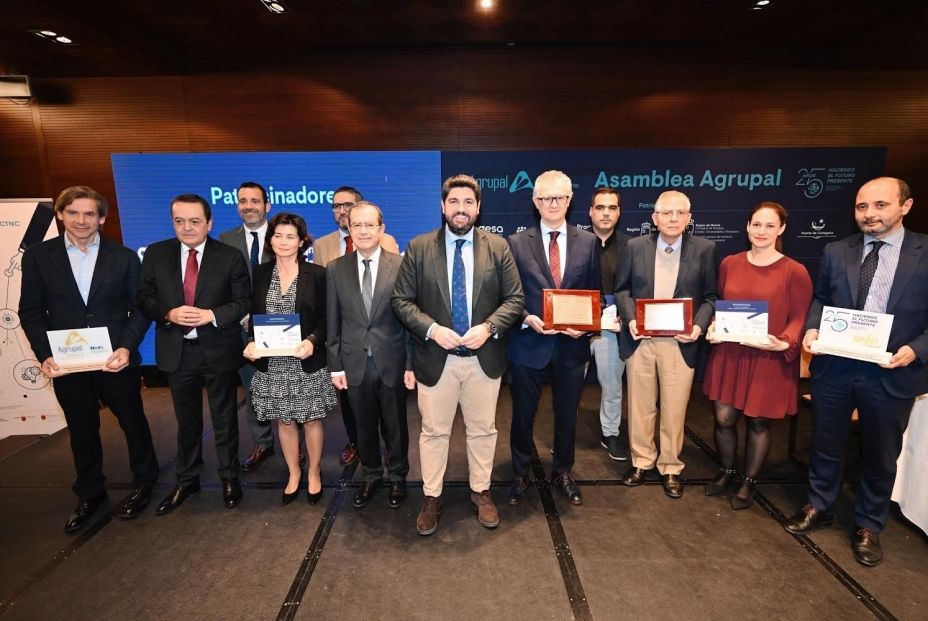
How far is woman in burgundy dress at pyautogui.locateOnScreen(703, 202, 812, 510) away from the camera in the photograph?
2604mm

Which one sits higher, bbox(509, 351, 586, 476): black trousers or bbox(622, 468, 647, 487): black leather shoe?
bbox(509, 351, 586, 476): black trousers

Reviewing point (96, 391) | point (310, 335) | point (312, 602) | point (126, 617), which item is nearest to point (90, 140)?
point (96, 391)

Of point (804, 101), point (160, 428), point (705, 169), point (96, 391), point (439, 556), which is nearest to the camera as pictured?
point (439, 556)

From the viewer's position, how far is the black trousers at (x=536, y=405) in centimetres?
285

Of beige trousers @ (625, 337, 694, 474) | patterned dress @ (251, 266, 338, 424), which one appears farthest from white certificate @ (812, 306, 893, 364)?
patterned dress @ (251, 266, 338, 424)

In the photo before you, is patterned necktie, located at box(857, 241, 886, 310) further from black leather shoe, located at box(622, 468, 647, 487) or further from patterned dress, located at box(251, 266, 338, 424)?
patterned dress, located at box(251, 266, 338, 424)

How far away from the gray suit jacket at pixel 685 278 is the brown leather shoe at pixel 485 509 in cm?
140

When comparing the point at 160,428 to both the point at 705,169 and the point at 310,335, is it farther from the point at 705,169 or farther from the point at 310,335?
the point at 705,169

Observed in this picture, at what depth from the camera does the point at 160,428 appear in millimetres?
4258

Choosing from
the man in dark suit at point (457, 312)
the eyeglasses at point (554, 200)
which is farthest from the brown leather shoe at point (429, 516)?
the eyeglasses at point (554, 200)

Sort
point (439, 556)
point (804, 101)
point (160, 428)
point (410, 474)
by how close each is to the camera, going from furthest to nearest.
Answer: point (804, 101) → point (160, 428) → point (410, 474) → point (439, 556)

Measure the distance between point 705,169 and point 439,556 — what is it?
4902 mm

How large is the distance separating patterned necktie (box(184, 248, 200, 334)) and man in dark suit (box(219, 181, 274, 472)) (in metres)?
0.53

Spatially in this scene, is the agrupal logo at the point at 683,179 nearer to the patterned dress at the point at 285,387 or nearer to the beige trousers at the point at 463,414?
the beige trousers at the point at 463,414
